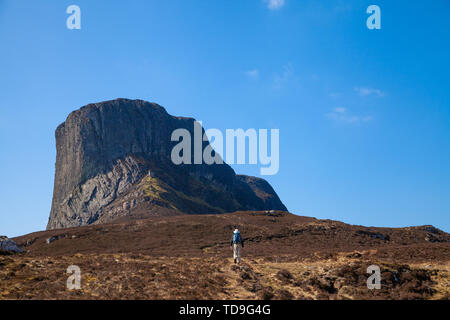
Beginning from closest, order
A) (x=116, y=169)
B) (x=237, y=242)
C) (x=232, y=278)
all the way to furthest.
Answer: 1. (x=232, y=278)
2. (x=237, y=242)
3. (x=116, y=169)

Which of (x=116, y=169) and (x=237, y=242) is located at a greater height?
(x=116, y=169)

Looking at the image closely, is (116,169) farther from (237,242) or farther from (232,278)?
(232,278)

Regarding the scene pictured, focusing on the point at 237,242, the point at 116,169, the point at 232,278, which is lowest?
the point at 232,278

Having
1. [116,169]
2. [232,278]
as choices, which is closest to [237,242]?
[232,278]

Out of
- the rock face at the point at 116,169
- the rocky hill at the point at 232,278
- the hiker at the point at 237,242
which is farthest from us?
the rock face at the point at 116,169

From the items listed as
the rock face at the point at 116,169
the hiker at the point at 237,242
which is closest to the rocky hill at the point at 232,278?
the hiker at the point at 237,242

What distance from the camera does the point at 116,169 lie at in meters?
167

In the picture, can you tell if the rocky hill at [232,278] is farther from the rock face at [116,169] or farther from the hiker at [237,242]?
the rock face at [116,169]

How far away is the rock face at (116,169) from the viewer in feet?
513

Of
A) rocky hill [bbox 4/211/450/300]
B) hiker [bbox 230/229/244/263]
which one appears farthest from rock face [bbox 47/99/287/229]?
hiker [bbox 230/229/244/263]

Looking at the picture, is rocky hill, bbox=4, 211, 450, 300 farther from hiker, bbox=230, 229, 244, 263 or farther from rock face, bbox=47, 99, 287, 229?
rock face, bbox=47, 99, 287, 229
